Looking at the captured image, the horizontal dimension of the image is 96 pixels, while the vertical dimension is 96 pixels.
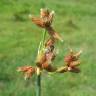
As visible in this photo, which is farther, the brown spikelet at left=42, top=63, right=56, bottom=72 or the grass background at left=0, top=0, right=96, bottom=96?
the grass background at left=0, top=0, right=96, bottom=96

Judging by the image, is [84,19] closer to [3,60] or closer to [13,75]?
[3,60]

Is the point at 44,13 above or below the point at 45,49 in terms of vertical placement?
above

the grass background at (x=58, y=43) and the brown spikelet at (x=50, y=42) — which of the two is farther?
the grass background at (x=58, y=43)

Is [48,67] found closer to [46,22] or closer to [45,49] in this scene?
Answer: [45,49]

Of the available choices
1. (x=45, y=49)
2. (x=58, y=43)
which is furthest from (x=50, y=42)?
(x=58, y=43)

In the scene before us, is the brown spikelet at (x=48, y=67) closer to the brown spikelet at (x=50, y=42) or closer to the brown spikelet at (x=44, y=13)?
the brown spikelet at (x=50, y=42)

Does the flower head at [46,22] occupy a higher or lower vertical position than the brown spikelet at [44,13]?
lower

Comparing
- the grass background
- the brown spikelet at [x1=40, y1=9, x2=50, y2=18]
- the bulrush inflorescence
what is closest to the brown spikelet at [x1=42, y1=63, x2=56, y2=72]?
the bulrush inflorescence

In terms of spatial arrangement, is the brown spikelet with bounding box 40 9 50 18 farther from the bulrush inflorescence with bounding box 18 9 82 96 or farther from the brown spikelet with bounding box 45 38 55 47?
the brown spikelet with bounding box 45 38 55 47

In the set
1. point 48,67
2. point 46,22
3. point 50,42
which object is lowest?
point 48,67

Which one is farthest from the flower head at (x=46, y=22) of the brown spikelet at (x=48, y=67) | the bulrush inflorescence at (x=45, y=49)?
the brown spikelet at (x=48, y=67)
